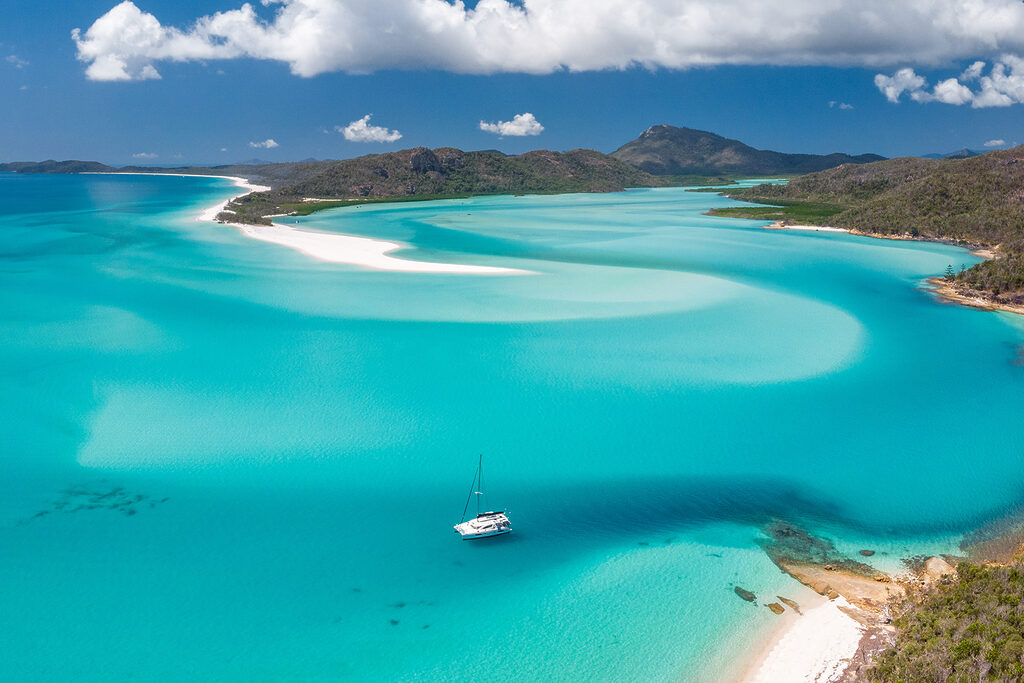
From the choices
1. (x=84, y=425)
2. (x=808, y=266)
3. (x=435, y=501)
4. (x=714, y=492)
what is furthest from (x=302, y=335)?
(x=808, y=266)

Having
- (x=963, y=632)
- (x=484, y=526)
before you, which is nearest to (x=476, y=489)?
(x=484, y=526)

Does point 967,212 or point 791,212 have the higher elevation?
point 791,212

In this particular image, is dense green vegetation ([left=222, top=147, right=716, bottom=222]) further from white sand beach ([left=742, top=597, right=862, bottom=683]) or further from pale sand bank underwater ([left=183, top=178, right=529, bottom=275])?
white sand beach ([left=742, top=597, right=862, bottom=683])

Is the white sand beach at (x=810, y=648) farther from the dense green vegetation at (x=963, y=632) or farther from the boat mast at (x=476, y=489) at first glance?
the boat mast at (x=476, y=489)

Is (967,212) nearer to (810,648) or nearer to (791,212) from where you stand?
(791,212)

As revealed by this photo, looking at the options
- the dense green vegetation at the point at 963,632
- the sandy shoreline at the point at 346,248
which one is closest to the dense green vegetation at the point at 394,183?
the sandy shoreline at the point at 346,248

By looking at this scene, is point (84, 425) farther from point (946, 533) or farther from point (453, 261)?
point (453, 261)

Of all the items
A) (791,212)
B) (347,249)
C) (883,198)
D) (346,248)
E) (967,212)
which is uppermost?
(883,198)
